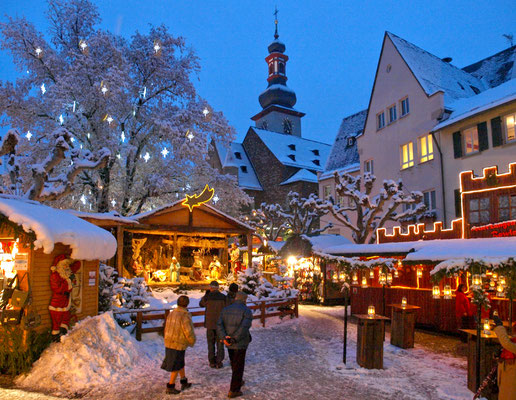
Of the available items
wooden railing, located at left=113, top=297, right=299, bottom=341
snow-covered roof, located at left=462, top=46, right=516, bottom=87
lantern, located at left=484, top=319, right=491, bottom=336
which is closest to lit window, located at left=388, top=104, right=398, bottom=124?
snow-covered roof, located at left=462, top=46, right=516, bottom=87

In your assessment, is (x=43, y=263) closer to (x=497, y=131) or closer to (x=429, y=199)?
(x=497, y=131)

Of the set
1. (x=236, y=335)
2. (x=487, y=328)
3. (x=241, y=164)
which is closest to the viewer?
(x=236, y=335)

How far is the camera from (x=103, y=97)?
1956 cm

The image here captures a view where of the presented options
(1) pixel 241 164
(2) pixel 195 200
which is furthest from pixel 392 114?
(1) pixel 241 164

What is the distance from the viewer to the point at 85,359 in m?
8.47

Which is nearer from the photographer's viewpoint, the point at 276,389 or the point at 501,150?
the point at 276,389

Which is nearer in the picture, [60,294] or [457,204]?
[60,294]

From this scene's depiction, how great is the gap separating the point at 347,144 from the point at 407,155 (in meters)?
9.94

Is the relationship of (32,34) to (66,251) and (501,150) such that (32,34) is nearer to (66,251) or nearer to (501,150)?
(66,251)

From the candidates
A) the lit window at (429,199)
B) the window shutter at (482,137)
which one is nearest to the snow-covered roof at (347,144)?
the lit window at (429,199)

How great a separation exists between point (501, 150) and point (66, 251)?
685 inches

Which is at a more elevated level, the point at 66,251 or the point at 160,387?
the point at 66,251

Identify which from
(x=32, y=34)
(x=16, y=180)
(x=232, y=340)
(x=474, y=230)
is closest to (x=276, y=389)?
(x=232, y=340)

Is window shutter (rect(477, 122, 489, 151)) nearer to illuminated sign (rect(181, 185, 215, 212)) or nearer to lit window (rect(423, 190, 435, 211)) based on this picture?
lit window (rect(423, 190, 435, 211))
